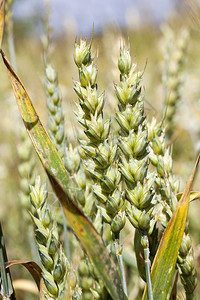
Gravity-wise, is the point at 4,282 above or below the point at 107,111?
below

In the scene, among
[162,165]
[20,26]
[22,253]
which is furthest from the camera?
[20,26]

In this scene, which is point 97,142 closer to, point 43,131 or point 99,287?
point 43,131

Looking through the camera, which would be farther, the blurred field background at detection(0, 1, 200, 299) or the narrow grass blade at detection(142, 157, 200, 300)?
the blurred field background at detection(0, 1, 200, 299)

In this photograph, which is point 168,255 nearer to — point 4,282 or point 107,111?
point 4,282

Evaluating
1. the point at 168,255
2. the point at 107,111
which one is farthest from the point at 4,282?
the point at 107,111

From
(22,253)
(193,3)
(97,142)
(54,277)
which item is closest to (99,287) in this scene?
(54,277)

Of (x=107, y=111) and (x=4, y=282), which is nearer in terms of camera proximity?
(x=4, y=282)

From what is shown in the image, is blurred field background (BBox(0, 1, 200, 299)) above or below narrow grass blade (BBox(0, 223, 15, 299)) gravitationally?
above

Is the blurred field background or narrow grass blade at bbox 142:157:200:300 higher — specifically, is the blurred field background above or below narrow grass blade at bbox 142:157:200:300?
above
